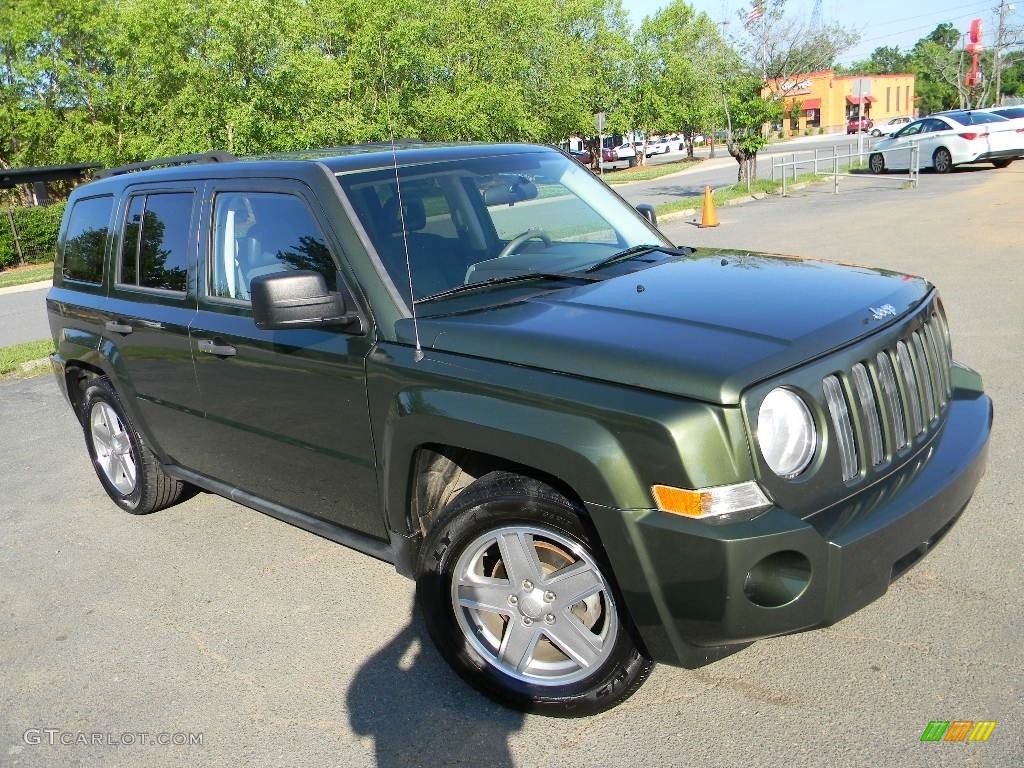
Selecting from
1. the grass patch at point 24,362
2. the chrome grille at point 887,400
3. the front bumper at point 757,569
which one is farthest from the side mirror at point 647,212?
the grass patch at point 24,362

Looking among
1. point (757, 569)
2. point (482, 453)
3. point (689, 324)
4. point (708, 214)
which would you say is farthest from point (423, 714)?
Result: point (708, 214)

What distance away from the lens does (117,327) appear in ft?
15.9

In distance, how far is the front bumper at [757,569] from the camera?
8.44 feet

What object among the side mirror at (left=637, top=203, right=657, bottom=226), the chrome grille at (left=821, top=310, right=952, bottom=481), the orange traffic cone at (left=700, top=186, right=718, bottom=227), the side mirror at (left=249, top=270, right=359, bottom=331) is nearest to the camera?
the chrome grille at (left=821, top=310, right=952, bottom=481)

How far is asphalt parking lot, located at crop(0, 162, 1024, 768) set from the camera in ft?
9.86

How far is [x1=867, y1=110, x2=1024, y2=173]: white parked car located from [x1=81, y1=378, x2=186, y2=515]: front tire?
23.8m

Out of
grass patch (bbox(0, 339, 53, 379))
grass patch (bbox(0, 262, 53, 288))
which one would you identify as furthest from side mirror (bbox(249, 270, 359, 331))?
grass patch (bbox(0, 262, 53, 288))

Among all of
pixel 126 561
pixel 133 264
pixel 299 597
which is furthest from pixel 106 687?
pixel 133 264

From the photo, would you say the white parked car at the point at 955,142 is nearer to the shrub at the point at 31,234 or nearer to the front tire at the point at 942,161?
the front tire at the point at 942,161

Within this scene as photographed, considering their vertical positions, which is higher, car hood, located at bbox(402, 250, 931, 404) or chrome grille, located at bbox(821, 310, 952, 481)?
car hood, located at bbox(402, 250, 931, 404)

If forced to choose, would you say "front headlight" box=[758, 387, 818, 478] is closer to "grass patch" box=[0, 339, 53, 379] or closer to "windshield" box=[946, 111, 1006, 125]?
"grass patch" box=[0, 339, 53, 379]

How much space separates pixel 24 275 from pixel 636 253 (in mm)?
23013

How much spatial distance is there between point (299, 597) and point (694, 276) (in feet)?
7.53

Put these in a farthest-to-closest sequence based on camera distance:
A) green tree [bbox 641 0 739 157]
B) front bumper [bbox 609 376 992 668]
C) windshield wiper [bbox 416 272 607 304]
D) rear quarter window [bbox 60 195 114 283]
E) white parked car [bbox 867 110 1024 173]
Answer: green tree [bbox 641 0 739 157] → white parked car [bbox 867 110 1024 173] → rear quarter window [bbox 60 195 114 283] → windshield wiper [bbox 416 272 607 304] → front bumper [bbox 609 376 992 668]
